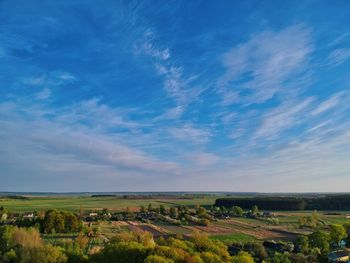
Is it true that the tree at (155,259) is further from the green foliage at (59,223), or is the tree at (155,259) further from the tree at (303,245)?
the green foliage at (59,223)

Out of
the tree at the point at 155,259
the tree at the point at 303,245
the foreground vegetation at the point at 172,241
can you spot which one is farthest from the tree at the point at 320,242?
the tree at the point at 155,259

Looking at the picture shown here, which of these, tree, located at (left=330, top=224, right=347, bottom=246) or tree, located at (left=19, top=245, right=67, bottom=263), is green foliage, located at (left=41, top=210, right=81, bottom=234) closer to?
tree, located at (left=19, top=245, right=67, bottom=263)

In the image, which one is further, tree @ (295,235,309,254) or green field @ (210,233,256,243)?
green field @ (210,233,256,243)

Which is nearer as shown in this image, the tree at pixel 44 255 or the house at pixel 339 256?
the tree at pixel 44 255

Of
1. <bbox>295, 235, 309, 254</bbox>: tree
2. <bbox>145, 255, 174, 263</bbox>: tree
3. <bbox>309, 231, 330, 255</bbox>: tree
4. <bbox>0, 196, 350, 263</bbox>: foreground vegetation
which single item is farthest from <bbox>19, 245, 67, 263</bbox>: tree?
<bbox>309, 231, 330, 255</bbox>: tree

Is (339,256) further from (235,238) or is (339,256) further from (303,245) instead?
(235,238)

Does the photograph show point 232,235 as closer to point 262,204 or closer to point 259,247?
point 259,247

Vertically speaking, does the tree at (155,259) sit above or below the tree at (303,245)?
above

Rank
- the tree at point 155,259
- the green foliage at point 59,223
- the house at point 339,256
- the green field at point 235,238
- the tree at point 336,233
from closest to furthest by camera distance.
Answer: the tree at point 155,259, the house at point 339,256, the tree at point 336,233, the green field at point 235,238, the green foliage at point 59,223

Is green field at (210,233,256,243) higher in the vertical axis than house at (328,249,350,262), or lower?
higher

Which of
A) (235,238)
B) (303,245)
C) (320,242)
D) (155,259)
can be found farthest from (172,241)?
(235,238)

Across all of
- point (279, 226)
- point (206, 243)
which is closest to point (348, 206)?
point (279, 226)
